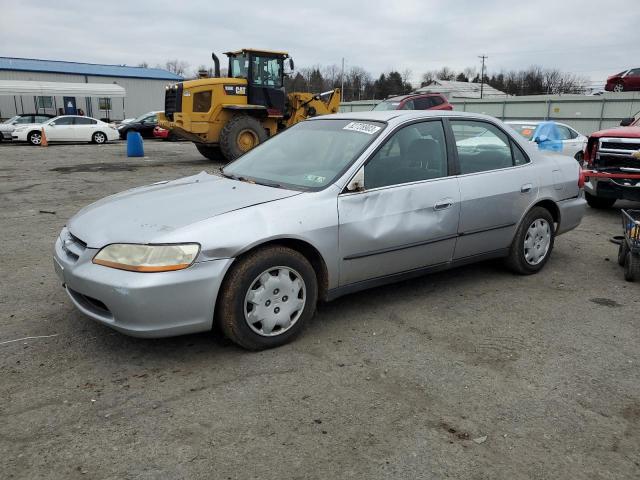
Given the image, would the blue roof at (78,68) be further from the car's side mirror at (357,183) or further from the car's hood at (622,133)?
the car's side mirror at (357,183)

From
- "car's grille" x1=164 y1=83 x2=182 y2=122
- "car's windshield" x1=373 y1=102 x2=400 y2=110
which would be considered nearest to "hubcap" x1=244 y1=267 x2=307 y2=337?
"car's grille" x1=164 y1=83 x2=182 y2=122

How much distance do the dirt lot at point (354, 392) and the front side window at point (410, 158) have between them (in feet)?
3.52

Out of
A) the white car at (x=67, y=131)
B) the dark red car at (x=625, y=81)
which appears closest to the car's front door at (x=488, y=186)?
the white car at (x=67, y=131)

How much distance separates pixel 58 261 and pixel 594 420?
11.5 feet

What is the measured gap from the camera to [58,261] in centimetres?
374

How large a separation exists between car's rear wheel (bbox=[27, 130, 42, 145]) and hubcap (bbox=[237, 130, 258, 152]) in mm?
12856

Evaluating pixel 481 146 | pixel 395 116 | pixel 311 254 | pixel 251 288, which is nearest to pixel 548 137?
pixel 481 146

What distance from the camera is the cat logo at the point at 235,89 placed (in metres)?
14.7

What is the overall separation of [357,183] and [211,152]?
526 inches

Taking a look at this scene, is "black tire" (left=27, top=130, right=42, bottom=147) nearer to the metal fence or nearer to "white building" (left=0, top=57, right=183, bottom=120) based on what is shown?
"white building" (left=0, top=57, right=183, bottom=120)

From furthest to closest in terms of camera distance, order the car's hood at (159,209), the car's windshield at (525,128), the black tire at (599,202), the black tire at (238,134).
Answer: the black tire at (238,134), the car's windshield at (525,128), the black tire at (599,202), the car's hood at (159,209)

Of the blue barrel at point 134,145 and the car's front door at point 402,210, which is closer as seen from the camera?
the car's front door at point 402,210

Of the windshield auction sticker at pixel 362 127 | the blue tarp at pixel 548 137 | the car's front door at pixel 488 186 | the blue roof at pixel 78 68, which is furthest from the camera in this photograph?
the blue roof at pixel 78 68

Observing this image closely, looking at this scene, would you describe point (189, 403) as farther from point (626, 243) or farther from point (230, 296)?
point (626, 243)
